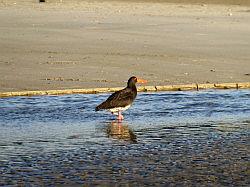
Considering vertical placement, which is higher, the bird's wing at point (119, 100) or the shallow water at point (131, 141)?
the bird's wing at point (119, 100)

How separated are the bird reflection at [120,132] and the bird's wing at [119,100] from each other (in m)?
0.30

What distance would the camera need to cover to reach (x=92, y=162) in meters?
10.2

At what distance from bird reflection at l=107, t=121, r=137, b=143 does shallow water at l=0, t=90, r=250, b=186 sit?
0.01 m

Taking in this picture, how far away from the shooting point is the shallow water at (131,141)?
376 inches

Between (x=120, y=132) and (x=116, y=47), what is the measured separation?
9.87 m

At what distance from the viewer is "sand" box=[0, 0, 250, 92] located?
17609mm

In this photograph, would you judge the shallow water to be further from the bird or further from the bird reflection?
the bird

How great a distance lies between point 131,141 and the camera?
11602 millimetres

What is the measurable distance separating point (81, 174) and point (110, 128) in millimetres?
3122

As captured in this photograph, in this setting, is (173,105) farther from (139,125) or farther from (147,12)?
(147,12)

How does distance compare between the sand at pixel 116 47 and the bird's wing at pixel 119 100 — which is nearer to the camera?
the bird's wing at pixel 119 100

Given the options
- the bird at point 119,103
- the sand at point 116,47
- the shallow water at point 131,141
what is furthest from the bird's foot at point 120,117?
the sand at point 116,47

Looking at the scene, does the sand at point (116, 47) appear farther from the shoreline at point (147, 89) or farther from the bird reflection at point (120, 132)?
the bird reflection at point (120, 132)

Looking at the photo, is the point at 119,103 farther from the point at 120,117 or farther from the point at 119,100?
the point at 120,117
